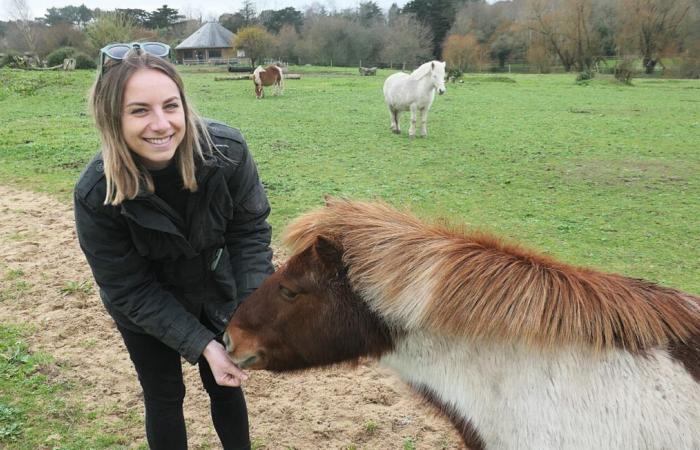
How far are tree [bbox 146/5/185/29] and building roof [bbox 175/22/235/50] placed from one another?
1132 cm

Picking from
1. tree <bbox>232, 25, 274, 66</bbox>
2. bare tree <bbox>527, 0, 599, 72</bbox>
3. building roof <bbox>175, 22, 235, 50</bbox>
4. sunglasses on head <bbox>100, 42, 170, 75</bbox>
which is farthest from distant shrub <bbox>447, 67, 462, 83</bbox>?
building roof <bbox>175, 22, 235, 50</bbox>

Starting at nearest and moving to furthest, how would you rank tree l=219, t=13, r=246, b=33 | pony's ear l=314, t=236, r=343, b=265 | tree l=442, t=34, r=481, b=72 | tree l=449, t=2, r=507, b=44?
pony's ear l=314, t=236, r=343, b=265 → tree l=442, t=34, r=481, b=72 → tree l=449, t=2, r=507, b=44 → tree l=219, t=13, r=246, b=33

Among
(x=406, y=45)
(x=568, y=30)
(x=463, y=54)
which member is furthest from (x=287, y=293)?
(x=406, y=45)

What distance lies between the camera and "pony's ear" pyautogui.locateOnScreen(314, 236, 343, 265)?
1827 millimetres

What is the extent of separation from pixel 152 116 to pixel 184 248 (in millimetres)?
533

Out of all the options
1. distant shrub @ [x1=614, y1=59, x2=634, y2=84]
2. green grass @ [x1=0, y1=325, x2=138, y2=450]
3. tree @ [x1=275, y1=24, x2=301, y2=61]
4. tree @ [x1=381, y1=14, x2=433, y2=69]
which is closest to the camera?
green grass @ [x1=0, y1=325, x2=138, y2=450]

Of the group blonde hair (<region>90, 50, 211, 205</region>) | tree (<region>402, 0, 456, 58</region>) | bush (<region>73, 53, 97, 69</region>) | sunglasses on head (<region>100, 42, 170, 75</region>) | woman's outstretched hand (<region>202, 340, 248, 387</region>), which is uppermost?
tree (<region>402, 0, 456, 58</region>)

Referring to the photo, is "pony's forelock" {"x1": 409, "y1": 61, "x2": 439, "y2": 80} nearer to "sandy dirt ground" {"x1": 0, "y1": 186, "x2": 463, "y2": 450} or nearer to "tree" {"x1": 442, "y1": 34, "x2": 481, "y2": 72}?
"sandy dirt ground" {"x1": 0, "y1": 186, "x2": 463, "y2": 450}

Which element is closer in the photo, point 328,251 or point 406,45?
point 328,251

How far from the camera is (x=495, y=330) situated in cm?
168

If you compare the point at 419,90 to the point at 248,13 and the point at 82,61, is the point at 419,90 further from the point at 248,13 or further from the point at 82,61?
the point at 248,13

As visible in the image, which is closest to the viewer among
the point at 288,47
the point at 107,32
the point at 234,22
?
the point at 107,32

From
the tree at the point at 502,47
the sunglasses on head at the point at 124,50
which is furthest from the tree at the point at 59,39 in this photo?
the sunglasses on head at the point at 124,50

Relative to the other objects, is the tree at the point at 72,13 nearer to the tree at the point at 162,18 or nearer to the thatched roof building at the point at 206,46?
the tree at the point at 162,18
